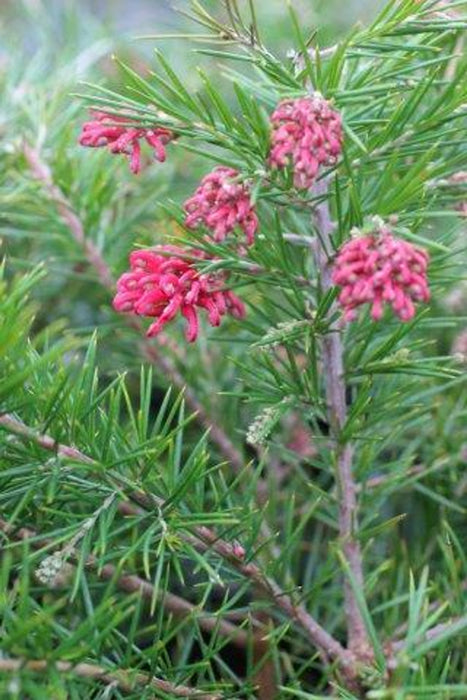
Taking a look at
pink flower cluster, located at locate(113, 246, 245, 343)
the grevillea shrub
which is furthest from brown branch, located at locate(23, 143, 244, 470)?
pink flower cluster, located at locate(113, 246, 245, 343)

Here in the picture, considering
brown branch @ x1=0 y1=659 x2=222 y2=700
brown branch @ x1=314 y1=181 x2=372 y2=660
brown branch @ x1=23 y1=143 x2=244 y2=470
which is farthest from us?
brown branch @ x1=23 y1=143 x2=244 y2=470

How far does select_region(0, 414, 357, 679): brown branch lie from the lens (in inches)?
16.4

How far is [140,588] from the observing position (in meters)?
0.43

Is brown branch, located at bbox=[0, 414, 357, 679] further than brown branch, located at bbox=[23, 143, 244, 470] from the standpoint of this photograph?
No

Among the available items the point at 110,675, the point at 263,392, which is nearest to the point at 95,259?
the point at 263,392

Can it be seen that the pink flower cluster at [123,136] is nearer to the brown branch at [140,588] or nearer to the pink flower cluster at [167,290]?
Result: the pink flower cluster at [167,290]

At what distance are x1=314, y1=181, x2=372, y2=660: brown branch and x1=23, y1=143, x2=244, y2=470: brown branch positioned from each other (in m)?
0.16

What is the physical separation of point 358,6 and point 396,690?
0.90m

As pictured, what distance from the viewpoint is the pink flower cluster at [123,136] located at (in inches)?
17.0

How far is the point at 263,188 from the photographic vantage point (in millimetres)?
439

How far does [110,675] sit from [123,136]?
0.23 meters

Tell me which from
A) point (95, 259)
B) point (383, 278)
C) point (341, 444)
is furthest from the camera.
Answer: point (95, 259)

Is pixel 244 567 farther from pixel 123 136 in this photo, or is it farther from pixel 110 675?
pixel 123 136

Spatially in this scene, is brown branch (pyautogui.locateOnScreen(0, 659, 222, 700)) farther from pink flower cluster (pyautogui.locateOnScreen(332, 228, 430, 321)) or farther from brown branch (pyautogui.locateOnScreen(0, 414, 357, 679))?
pink flower cluster (pyautogui.locateOnScreen(332, 228, 430, 321))
